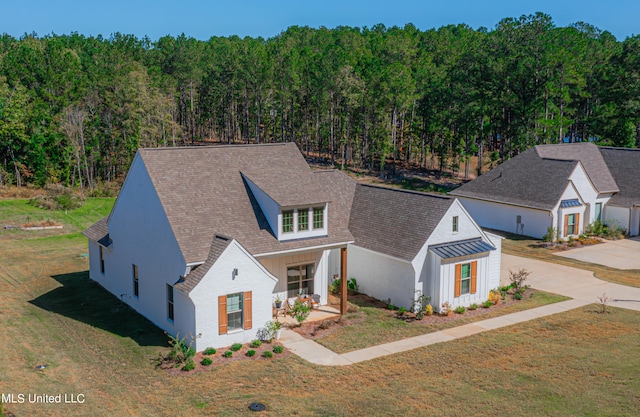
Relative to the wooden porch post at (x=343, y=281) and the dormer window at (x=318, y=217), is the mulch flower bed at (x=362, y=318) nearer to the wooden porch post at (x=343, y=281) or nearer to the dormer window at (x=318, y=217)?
the wooden porch post at (x=343, y=281)

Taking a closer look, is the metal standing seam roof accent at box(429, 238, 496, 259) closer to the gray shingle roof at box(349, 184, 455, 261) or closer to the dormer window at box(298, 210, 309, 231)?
the gray shingle roof at box(349, 184, 455, 261)

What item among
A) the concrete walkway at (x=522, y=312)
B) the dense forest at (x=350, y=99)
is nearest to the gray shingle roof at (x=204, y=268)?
the concrete walkway at (x=522, y=312)

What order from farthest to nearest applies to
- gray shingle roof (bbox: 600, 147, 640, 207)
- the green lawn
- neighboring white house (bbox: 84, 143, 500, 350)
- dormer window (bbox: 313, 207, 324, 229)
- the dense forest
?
the dense forest
gray shingle roof (bbox: 600, 147, 640, 207)
dormer window (bbox: 313, 207, 324, 229)
the green lawn
neighboring white house (bbox: 84, 143, 500, 350)

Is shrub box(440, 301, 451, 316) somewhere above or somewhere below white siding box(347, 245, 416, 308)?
below

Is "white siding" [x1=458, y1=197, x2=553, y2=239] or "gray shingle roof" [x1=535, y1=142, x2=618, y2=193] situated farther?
"gray shingle roof" [x1=535, y1=142, x2=618, y2=193]

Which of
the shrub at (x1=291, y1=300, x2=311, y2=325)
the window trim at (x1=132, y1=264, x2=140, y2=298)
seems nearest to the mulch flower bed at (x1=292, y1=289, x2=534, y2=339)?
the shrub at (x1=291, y1=300, x2=311, y2=325)

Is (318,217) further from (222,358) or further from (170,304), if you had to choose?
(222,358)

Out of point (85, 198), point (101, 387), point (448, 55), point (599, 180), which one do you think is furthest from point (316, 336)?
point (448, 55)
